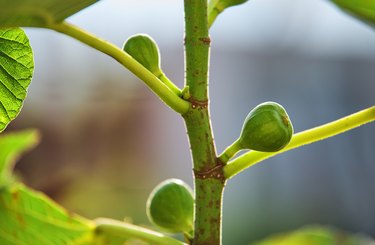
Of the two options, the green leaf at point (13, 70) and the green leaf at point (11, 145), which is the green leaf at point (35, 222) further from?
the green leaf at point (13, 70)

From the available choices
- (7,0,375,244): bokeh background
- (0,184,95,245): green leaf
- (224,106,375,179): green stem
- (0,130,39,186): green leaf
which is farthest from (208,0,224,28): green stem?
(7,0,375,244): bokeh background

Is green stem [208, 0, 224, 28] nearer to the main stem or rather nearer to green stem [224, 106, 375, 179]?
the main stem

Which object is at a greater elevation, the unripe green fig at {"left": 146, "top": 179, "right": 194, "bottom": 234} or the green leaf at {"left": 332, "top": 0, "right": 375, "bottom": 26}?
the green leaf at {"left": 332, "top": 0, "right": 375, "bottom": 26}

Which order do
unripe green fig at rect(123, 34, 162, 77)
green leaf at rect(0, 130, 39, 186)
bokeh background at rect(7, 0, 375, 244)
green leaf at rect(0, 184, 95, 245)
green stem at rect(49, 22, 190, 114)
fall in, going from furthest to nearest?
bokeh background at rect(7, 0, 375, 244) → green leaf at rect(0, 130, 39, 186) → green leaf at rect(0, 184, 95, 245) → unripe green fig at rect(123, 34, 162, 77) → green stem at rect(49, 22, 190, 114)

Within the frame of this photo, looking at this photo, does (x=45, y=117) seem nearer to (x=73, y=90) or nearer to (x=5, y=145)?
(x=73, y=90)

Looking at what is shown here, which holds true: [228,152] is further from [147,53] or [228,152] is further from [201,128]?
[147,53]

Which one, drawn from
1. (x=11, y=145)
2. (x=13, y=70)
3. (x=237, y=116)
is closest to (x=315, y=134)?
(x=13, y=70)

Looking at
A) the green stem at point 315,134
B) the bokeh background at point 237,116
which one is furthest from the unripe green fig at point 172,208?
the bokeh background at point 237,116
